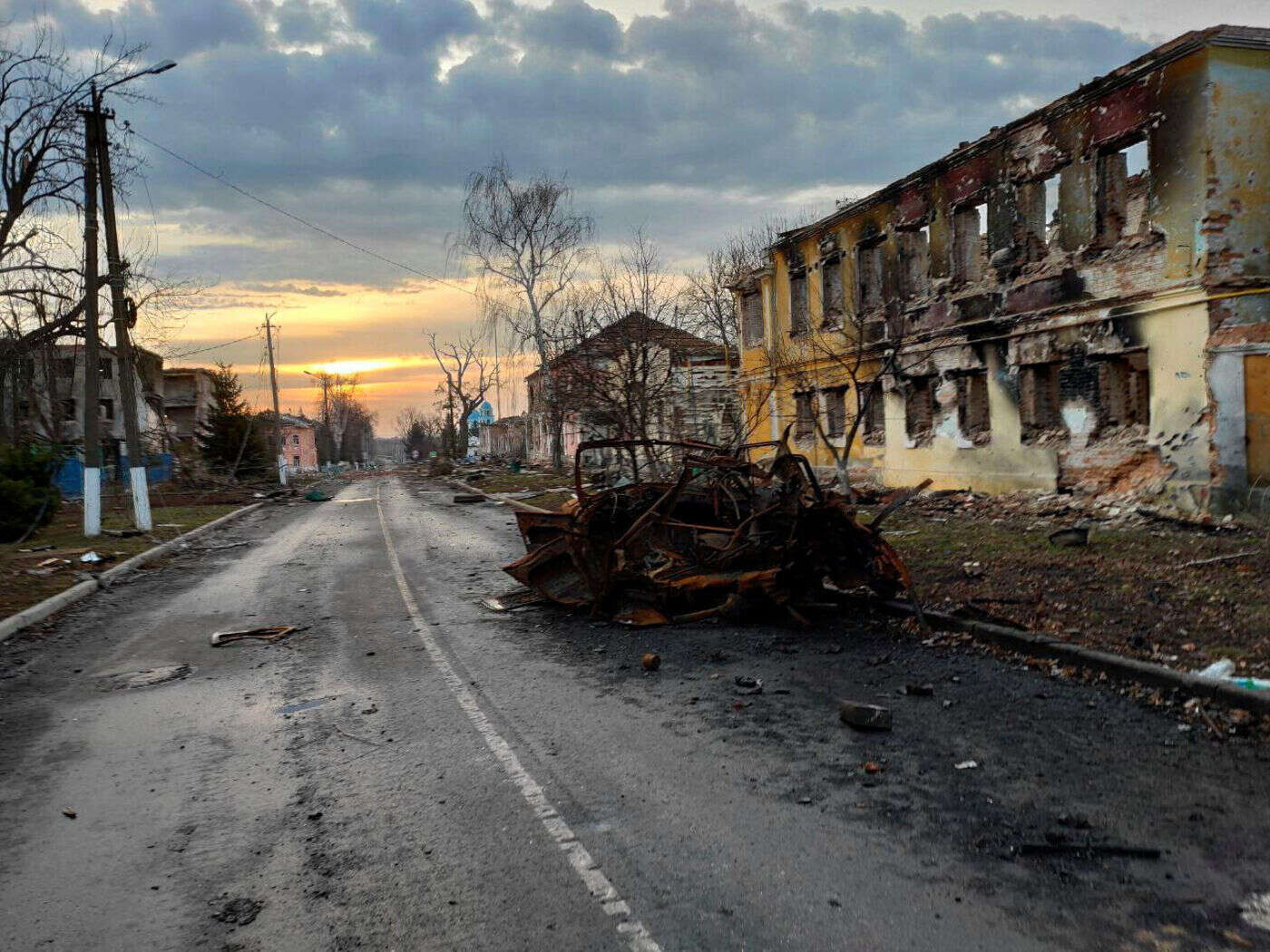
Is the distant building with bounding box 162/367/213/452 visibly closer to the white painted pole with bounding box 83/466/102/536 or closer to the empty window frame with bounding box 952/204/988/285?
the white painted pole with bounding box 83/466/102/536

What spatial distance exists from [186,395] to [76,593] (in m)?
Result: 66.9

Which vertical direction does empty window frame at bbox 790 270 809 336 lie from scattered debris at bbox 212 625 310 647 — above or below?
above

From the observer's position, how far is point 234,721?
20.6 ft

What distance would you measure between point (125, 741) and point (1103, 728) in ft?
20.6

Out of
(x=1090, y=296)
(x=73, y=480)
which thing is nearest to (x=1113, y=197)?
(x=1090, y=296)

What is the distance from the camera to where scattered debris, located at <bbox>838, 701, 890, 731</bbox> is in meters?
5.41

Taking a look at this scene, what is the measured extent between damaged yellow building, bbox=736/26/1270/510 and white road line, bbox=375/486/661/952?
8.50 meters

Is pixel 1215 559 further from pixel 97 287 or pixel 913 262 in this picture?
pixel 97 287

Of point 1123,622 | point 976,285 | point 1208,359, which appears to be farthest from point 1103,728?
point 976,285

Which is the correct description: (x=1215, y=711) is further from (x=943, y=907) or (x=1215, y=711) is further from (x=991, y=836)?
(x=943, y=907)

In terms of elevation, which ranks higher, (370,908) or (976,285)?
(976,285)

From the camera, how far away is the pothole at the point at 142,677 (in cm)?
753

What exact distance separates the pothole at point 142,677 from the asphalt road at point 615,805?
0.46 ft

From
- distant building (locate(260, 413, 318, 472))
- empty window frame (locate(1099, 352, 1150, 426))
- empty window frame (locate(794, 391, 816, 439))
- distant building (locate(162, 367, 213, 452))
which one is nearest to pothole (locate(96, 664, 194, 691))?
empty window frame (locate(1099, 352, 1150, 426))
